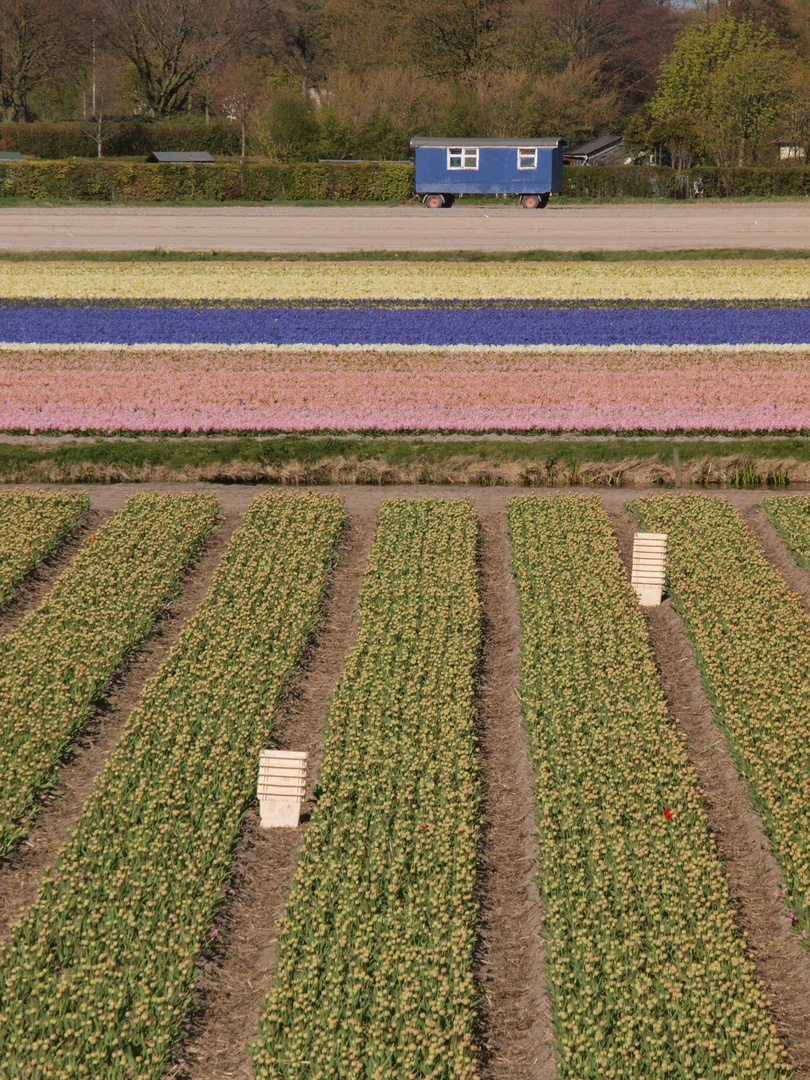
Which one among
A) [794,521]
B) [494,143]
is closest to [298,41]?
[494,143]

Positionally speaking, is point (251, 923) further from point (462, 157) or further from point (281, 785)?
point (462, 157)

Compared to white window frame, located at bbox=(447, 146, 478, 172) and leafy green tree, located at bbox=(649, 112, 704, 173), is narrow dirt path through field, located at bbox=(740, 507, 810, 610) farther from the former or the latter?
leafy green tree, located at bbox=(649, 112, 704, 173)

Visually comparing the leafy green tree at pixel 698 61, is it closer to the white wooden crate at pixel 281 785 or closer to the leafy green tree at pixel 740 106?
the leafy green tree at pixel 740 106

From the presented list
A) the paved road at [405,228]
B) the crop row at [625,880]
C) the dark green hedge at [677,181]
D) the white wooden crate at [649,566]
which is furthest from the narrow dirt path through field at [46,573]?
the dark green hedge at [677,181]

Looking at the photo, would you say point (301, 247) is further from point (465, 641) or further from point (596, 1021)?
point (596, 1021)

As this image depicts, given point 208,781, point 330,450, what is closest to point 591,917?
point 208,781
